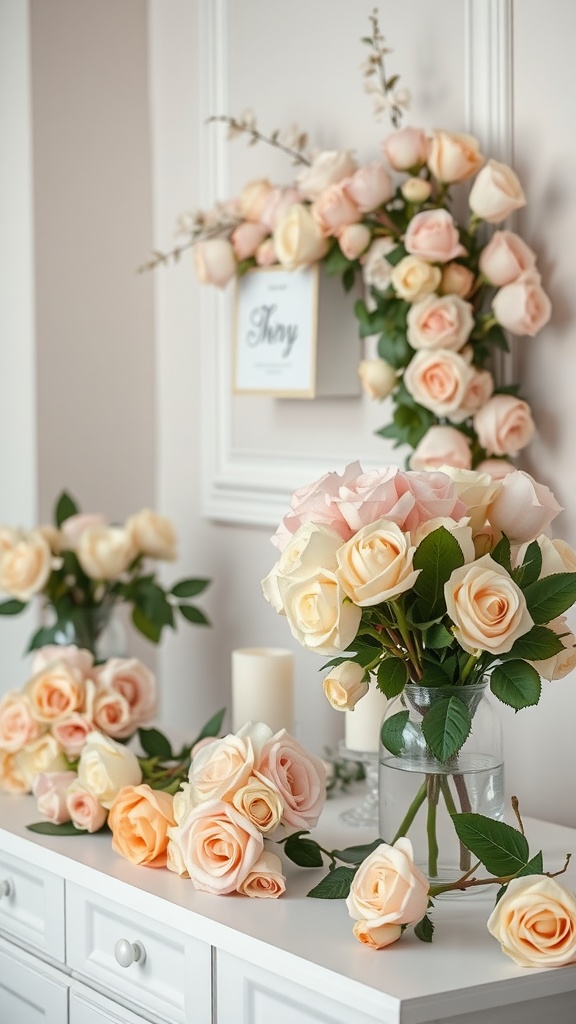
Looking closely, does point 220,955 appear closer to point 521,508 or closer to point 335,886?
point 335,886

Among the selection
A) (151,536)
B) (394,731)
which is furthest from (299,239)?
(394,731)

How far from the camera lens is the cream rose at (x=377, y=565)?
1056 millimetres

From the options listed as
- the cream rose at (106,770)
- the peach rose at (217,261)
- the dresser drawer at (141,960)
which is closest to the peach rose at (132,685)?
the cream rose at (106,770)

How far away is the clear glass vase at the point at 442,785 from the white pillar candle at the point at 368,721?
0.30 meters

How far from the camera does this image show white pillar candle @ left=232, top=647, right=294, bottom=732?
5.29 ft

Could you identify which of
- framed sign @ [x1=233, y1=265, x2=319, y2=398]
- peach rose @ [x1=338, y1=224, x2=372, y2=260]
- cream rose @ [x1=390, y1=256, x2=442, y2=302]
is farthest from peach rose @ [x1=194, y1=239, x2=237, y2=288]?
cream rose @ [x1=390, y1=256, x2=442, y2=302]

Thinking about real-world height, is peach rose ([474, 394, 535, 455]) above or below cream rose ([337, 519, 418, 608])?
above

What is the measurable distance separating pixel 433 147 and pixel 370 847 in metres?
0.82

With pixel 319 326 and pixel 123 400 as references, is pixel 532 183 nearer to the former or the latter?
pixel 319 326

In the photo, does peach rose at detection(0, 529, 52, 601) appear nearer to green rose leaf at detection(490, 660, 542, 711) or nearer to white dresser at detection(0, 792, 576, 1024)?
white dresser at detection(0, 792, 576, 1024)

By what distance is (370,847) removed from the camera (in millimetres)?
1285

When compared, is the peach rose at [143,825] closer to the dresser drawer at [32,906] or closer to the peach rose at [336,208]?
the dresser drawer at [32,906]

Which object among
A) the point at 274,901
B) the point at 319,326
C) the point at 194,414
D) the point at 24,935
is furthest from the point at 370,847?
the point at 194,414

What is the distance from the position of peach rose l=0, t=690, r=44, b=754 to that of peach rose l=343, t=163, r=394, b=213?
2.45 feet
